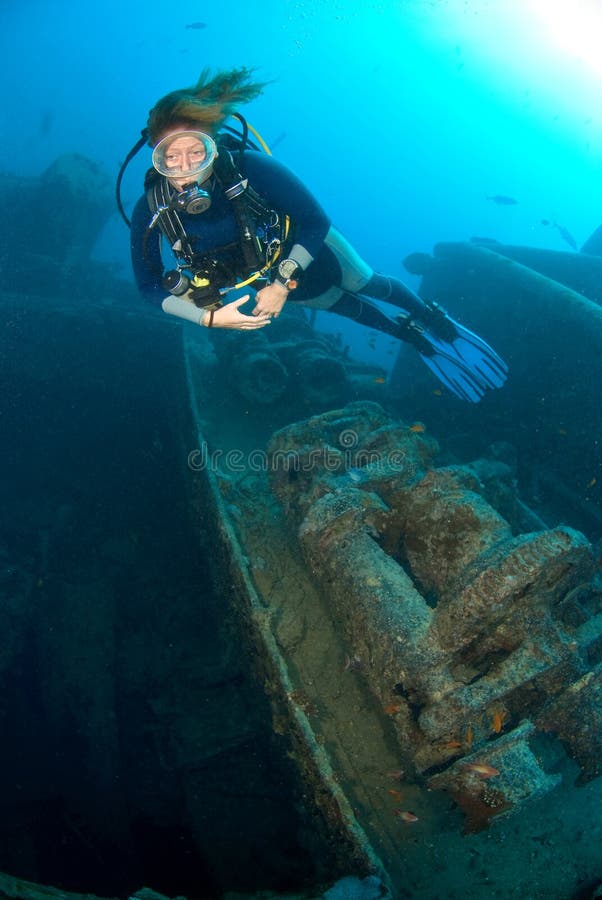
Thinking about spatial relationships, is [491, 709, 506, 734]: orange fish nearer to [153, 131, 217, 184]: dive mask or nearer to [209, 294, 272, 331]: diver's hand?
[209, 294, 272, 331]: diver's hand

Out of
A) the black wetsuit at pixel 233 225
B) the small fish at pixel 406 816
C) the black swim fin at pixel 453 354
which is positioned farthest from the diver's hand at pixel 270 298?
the small fish at pixel 406 816

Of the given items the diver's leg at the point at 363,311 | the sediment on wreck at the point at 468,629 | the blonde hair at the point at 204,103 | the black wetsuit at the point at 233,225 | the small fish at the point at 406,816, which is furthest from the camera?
the diver's leg at the point at 363,311

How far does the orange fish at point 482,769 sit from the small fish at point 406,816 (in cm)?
57

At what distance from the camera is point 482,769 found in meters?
2.35

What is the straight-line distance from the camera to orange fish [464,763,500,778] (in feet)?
7.63

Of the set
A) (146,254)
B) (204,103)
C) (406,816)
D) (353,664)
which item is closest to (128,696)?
(353,664)

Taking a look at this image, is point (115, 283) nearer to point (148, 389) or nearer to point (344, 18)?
point (148, 389)

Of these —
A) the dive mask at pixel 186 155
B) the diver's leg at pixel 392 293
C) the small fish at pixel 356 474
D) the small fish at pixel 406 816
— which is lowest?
the small fish at pixel 406 816

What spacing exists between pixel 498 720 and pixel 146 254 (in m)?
4.29

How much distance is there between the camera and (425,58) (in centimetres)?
14262

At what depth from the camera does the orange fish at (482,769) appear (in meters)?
2.32

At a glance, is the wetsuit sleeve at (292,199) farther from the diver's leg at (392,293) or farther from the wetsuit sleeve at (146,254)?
the diver's leg at (392,293)

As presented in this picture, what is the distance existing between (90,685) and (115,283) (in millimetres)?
13784

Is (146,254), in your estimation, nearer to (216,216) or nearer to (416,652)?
(216,216)
